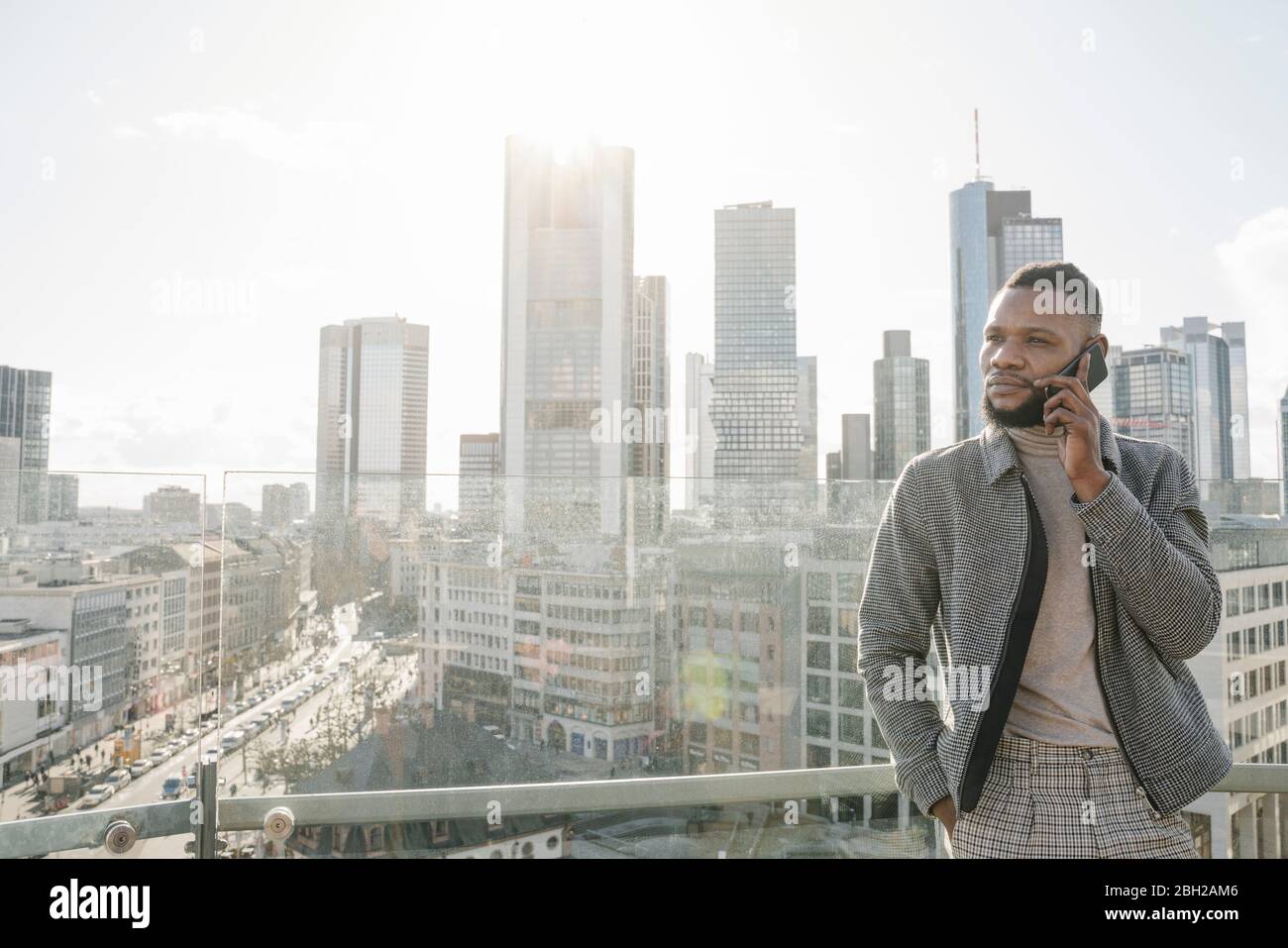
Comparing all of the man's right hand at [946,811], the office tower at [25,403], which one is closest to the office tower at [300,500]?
the man's right hand at [946,811]

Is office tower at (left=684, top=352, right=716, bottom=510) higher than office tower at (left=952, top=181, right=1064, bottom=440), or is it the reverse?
office tower at (left=952, top=181, right=1064, bottom=440)

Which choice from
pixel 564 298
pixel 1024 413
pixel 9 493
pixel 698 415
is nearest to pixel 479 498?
pixel 9 493

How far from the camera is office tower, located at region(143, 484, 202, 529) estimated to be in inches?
89.7

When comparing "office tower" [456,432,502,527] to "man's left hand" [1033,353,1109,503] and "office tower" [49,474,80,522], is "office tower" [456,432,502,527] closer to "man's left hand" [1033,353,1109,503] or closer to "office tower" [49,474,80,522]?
"office tower" [49,474,80,522]

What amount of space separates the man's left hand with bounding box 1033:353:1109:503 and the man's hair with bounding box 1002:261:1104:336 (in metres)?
0.24

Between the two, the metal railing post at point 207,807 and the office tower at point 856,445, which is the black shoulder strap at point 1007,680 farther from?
the office tower at point 856,445

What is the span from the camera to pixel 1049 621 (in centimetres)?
152

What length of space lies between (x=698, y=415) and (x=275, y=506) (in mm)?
50895

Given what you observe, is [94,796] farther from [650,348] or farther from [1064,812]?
[650,348]

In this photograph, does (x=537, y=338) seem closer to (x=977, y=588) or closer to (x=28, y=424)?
(x=28, y=424)

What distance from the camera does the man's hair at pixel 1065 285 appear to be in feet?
5.45

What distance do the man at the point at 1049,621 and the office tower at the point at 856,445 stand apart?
117ft

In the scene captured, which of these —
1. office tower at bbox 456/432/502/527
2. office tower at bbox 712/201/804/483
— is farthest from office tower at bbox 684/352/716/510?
office tower at bbox 456/432/502/527
